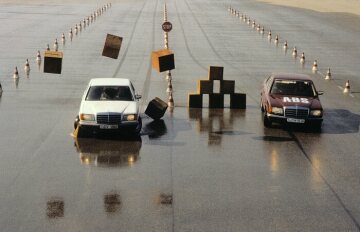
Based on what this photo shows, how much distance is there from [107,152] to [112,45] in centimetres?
849

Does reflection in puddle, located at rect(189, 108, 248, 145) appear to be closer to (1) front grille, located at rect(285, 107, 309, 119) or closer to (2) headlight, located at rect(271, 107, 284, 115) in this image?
(2) headlight, located at rect(271, 107, 284, 115)

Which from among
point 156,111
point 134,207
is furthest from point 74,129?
point 134,207

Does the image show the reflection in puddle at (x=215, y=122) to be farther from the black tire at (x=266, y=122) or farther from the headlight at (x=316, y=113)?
the headlight at (x=316, y=113)

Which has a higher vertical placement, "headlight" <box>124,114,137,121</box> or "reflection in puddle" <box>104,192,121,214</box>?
"headlight" <box>124,114,137,121</box>

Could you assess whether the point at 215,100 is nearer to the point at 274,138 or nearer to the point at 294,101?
the point at 294,101

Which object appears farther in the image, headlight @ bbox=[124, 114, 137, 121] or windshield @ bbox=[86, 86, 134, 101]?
windshield @ bbox=[86, 86, 134, 101]

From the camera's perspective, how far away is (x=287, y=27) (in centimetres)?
6141

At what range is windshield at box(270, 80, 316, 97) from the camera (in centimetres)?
2112

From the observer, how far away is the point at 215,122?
2102cm

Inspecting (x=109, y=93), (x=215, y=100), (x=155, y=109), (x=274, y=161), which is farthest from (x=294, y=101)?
Result: (x=109, y=93)

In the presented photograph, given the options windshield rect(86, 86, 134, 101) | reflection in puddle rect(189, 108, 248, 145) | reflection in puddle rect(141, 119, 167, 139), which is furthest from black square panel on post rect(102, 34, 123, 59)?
windshield rect(86, 86, 134, 101)

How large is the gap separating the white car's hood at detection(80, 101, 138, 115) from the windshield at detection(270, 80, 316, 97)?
5273 mm

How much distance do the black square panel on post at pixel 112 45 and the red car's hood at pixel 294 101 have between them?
268 inches

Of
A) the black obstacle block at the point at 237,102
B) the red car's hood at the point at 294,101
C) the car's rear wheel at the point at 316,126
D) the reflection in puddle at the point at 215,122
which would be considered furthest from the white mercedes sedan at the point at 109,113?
the car's rear wheel at the point at 316,126
